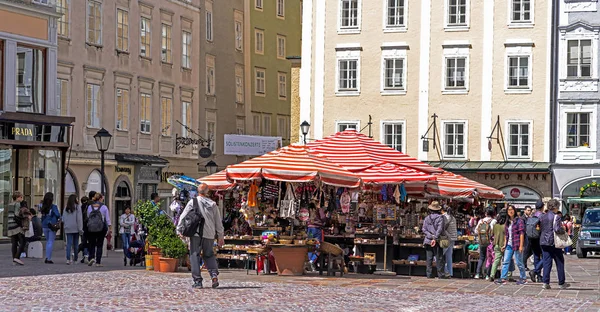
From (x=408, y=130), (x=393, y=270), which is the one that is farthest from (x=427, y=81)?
(x=393, y=270)

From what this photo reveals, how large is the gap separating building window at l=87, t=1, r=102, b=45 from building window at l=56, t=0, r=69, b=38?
1702mm

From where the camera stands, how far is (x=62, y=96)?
4759cm

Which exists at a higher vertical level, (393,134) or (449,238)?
(393,134)

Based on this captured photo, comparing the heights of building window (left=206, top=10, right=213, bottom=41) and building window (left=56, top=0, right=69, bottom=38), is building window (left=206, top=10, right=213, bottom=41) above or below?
above

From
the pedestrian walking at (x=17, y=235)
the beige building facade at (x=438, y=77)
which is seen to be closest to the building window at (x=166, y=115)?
the beige building facade at (x=438, y=77)

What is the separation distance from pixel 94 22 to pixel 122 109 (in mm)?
3976

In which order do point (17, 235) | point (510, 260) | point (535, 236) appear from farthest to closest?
point (17, 235) → point (510, 260) → point (535, 236)

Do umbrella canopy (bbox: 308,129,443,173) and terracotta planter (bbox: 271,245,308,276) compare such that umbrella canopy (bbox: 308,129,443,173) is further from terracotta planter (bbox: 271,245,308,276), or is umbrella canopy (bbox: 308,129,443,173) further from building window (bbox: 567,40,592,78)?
building window (bbox: 567,40,592,78)

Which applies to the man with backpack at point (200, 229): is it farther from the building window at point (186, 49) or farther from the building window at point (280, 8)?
the building window at point (280, 8)

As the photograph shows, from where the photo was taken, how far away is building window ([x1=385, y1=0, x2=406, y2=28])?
59.0 m

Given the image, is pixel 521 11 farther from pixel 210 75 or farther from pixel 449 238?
pixel 449 238

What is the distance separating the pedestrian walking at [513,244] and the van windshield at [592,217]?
67.4 feet

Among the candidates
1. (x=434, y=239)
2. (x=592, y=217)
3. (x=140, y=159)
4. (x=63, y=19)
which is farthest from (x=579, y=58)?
(x=434, y=239)

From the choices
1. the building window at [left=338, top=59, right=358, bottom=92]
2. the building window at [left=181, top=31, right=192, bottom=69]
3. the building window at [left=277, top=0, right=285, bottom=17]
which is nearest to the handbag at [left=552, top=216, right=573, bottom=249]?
the building window at [left=338, top=59, right=358, bottom=92]
